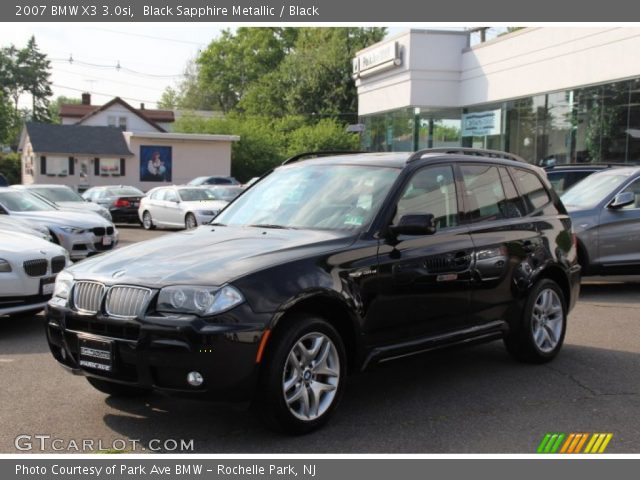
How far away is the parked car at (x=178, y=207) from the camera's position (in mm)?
21812

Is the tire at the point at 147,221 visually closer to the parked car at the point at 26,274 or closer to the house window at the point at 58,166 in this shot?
the parked car at the point at 26,274

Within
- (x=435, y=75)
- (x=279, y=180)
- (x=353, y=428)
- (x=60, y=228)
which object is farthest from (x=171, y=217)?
(x=353, y=428)

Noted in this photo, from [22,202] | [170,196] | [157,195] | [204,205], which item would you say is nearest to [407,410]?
[22,202]

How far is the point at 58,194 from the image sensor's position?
18797mm

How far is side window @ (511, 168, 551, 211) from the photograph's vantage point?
6688mm

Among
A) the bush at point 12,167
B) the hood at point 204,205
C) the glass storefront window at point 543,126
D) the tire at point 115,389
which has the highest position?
the glass storefront window at point 543,126

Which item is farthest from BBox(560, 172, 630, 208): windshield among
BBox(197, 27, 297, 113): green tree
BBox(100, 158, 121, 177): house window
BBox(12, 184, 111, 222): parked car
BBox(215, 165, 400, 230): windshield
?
BBox(197, 27, 297, 113): green tree

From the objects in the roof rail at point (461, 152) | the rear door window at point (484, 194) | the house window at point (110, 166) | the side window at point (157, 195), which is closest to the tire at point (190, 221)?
the side window at point (157, 195)

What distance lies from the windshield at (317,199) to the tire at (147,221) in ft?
62.9

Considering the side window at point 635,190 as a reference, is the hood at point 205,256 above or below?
below

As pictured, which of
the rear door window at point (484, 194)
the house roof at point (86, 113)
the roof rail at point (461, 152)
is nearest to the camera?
the roof rail at point (461, 152)

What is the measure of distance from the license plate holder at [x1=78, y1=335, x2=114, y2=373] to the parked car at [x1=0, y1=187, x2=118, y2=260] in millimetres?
8979

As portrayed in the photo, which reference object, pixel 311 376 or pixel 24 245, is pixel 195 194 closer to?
pixel 24 245

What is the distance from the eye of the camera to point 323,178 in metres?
5.79
